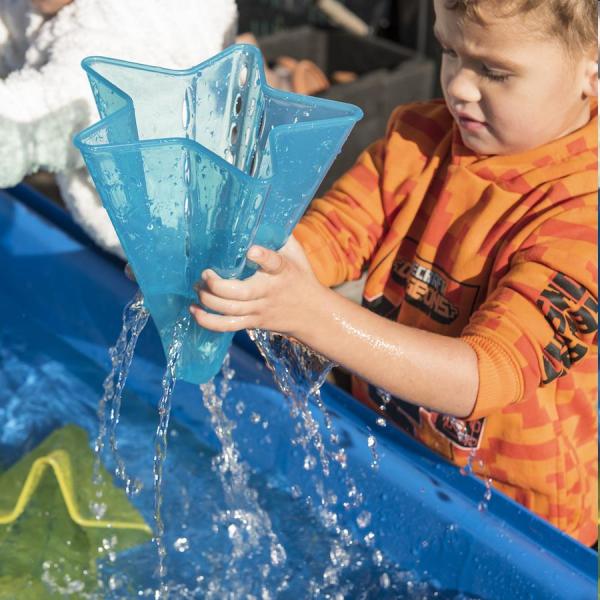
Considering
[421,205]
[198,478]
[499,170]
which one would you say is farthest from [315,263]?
[198,478]

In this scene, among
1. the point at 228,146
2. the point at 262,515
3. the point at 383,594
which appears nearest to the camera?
the point at 228,146

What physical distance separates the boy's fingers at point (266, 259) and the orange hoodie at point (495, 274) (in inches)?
10.7

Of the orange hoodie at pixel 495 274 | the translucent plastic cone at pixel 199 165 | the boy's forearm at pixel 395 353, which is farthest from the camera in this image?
the orange hoodie at pixel 495 274

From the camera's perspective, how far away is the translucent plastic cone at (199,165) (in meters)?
0.92

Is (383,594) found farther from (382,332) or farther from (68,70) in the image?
(68,70)

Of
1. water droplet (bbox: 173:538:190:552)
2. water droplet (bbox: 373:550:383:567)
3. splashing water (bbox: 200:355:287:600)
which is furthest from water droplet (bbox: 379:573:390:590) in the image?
water droplet (bbox: 173:538:190:552)

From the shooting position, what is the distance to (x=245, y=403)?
56.3 inches

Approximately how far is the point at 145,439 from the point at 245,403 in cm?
23

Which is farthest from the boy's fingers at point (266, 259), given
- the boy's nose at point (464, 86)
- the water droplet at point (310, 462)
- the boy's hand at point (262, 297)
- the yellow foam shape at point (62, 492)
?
the yellow foam shape at point (62, 492)

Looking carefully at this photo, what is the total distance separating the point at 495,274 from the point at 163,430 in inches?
18.1

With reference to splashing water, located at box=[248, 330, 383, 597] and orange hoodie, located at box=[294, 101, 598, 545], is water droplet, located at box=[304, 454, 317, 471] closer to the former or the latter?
splashing water, located at box=[248, 330, 383, 597]

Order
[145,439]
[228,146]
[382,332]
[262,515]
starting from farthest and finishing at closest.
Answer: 1. [145,439]
2. [262,515]
3. [228,146]
4. [382,332]

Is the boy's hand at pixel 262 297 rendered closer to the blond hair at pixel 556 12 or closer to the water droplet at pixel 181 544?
the blond hair at pixel 556 12

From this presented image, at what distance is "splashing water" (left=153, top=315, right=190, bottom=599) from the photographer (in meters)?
1.09
